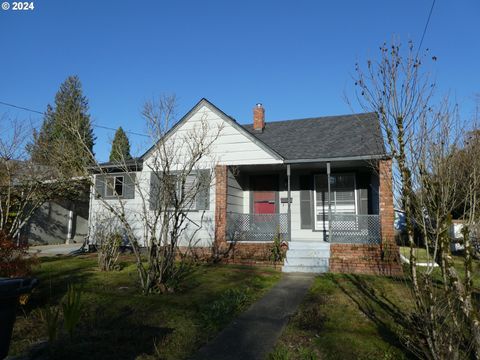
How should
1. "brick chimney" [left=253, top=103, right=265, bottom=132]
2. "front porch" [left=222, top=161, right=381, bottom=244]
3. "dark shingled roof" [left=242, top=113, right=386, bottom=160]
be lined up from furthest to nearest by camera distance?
"brick chimney" [left=253, top=103, right=265, bottom=132] → "front porch" [left=222, top=161, right=381, bottom=244] → "dark shingled roof" [left=242, top=113, right=386, bottom=160]

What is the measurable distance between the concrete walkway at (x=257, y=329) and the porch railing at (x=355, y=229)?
361 centimetres

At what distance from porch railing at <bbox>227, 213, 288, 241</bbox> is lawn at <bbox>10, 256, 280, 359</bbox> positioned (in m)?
2.32

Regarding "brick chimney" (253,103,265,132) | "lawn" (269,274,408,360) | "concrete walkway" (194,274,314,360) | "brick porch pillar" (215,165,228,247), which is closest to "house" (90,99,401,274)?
"brick porch pillar" (215,165,228,247)

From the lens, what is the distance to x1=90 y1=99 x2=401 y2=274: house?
10.6 meters

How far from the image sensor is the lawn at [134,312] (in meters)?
4.45

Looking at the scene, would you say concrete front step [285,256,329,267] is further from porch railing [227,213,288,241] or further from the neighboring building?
the neighboring building

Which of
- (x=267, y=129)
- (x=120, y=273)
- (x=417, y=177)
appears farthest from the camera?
(x=267, y=129)

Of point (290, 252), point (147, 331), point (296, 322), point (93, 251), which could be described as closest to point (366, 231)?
point (290, 252)

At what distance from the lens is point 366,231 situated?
10.9 metres

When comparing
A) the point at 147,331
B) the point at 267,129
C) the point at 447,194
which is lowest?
the point at 147,331

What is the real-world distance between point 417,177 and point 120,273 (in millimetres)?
8082

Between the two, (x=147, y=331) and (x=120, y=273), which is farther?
→ (x=120, y=273)

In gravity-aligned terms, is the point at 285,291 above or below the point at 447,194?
below

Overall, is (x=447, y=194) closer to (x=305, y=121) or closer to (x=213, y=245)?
(x=213, y=245)
